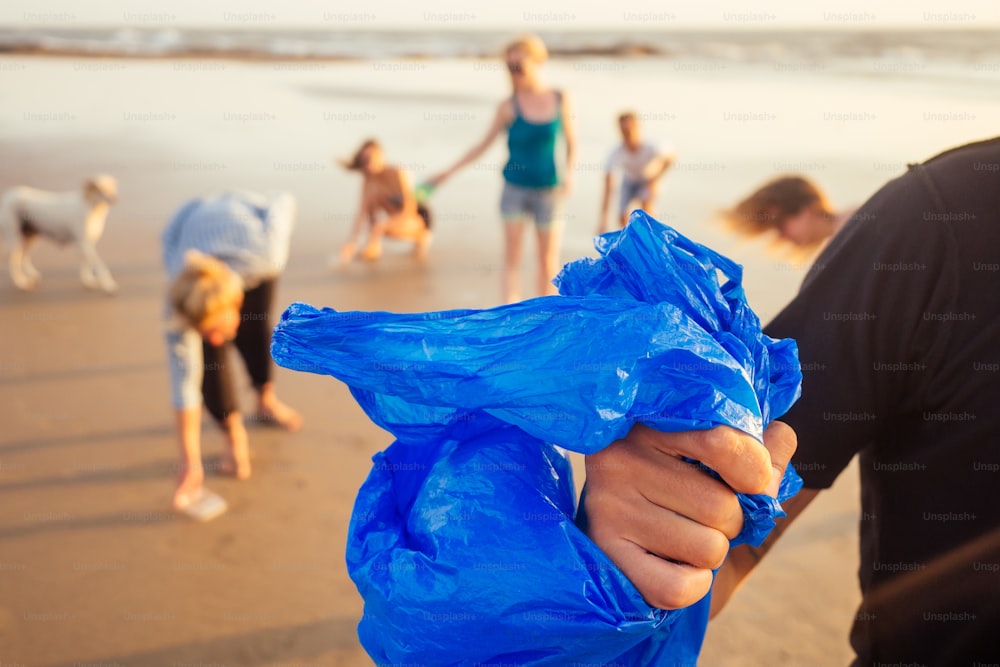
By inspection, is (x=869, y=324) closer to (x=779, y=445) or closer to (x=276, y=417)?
(x=779, y=445)

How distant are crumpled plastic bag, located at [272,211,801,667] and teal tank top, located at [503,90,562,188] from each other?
4358 millimetres

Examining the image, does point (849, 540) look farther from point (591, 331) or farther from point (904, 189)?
point (591, 331)

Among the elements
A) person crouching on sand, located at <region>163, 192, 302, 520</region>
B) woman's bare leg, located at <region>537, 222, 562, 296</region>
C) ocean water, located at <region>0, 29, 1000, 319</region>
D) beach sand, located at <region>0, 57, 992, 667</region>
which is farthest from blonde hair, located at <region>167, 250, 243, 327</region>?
ocean water, located at <region>0, 29, 1000, 319</region>

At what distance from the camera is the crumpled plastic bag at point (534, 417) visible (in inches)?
33.7

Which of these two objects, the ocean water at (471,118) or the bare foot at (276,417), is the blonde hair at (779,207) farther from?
the bare foot at (276,417)

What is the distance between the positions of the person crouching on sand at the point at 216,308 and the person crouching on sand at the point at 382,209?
7.92 ft

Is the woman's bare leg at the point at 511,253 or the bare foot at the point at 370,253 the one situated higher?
the woman's bare leg at the point at 511,253

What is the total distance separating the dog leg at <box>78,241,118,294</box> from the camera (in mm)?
5711

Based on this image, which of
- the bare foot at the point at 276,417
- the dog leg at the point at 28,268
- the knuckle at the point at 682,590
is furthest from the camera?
the dog leg at the point at 28,268

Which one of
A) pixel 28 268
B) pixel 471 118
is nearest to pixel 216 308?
pixel 28 268

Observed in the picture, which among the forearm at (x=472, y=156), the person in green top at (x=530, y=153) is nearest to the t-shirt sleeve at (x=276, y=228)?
the person in green top at (x=530, y=153)

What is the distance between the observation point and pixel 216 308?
3.27 meters

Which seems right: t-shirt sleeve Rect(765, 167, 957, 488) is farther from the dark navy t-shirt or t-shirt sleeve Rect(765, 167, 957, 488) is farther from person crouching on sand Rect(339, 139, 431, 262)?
person crouching on sand Rect(339, 139, 431, 262)

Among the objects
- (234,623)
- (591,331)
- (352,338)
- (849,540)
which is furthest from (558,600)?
(849,540)
